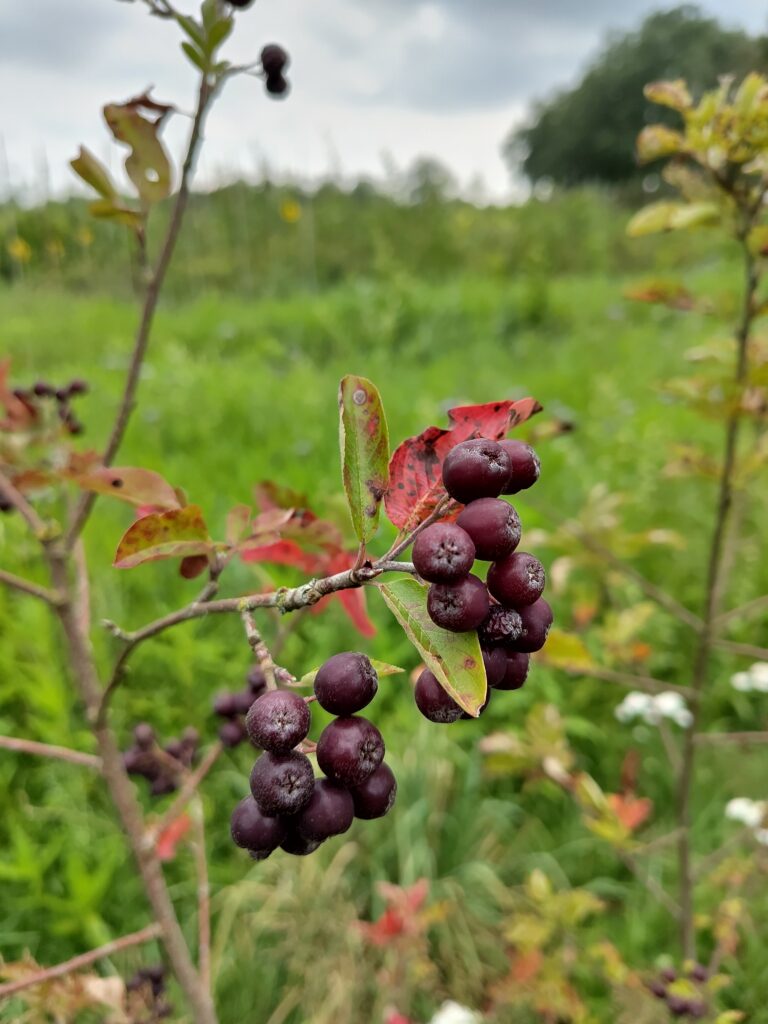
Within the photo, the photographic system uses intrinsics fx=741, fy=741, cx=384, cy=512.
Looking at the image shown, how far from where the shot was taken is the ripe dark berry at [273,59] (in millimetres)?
867

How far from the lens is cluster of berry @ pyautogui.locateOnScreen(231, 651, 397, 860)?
448mm

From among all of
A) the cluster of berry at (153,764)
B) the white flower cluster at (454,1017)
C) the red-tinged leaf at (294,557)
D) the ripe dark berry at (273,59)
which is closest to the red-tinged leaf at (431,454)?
the red-tinged leaf at (294,557)

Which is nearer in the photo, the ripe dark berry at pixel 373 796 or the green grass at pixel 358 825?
the ripe dark berry at pixel 373 796

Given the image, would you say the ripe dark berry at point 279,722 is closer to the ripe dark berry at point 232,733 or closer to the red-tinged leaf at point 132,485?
the red-tinged leaf at point 132,485

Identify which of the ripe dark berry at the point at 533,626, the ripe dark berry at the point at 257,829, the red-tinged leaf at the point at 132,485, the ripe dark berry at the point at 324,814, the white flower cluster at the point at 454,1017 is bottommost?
the white flower cluster at the point at 454,1017

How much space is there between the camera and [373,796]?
1.67 feet

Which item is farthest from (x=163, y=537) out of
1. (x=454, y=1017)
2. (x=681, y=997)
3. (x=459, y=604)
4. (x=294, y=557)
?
(x=454, y=1017)

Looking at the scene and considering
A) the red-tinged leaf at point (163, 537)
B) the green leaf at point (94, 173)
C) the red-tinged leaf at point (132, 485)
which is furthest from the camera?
the green leaf at point (94, 173)

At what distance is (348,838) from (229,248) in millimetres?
7928

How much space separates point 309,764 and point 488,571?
0.55 feet

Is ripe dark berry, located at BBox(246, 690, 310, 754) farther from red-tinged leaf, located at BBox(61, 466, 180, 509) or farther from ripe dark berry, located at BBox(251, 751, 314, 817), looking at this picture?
red-tinged leaf, located at BBox(61, 466, 180, 509)

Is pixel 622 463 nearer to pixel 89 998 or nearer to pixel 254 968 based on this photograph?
pixel 254 968

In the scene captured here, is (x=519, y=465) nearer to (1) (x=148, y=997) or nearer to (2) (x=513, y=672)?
(2) (x=513, y=672)

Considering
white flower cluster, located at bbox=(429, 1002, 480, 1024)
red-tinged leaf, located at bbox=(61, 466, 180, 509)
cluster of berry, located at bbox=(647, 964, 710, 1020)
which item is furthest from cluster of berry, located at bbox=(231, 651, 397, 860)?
white flower cluster, located at bbox=(429, 1002, 480, 1024)
